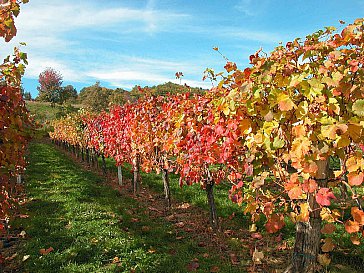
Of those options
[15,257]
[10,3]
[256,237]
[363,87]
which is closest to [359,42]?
[363,87]

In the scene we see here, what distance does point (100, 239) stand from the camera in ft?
19.7

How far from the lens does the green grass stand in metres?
5.13

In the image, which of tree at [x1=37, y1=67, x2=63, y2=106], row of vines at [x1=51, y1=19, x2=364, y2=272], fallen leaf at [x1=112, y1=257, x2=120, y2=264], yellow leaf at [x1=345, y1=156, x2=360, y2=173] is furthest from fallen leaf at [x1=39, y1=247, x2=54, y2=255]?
tree at [x1=37, y1=67, x2=63, y2=106]

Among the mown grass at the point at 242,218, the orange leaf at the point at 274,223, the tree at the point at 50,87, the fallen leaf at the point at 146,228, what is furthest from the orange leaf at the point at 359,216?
the tree at the point at 50,87

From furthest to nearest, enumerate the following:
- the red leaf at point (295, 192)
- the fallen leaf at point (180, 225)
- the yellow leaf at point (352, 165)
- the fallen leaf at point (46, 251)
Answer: the fallen leaf at point (180, 225) < the fallen leaf at point (46, 251) < the red leaf at point (295, 192) < the yellow leaf at point (352, 165)

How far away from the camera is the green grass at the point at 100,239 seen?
513 centimetres

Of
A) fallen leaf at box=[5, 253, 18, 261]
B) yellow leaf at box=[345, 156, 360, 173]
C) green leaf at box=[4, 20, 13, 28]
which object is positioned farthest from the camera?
fallen leaf at box=[5, 253, 18, 261]

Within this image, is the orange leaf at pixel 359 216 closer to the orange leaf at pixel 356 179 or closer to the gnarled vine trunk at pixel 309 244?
the orange leaf at pixel 356 179

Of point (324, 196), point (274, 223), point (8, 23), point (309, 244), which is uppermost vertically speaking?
point (8, 23)

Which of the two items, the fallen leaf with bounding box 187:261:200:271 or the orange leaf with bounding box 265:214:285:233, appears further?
the fallen leaf with bounding box 187:261:200:271

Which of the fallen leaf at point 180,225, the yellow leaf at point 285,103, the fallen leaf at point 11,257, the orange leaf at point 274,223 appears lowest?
the fallen leaf at point 11,257

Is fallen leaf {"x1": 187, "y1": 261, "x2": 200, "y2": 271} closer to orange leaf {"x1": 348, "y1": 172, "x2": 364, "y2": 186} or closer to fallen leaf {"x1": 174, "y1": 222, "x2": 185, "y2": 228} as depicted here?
fallen leaf {"x1": 174, "y1": 222, "x2": 185, "y2": 228}

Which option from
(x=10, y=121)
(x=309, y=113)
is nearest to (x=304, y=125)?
(x=309, y=113)

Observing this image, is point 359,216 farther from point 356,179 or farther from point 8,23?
point 8,23
